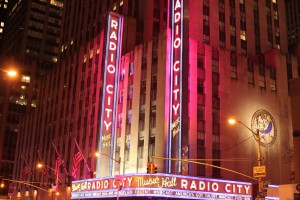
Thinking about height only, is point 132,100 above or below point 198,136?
above

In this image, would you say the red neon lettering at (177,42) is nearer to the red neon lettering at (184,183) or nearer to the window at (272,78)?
the red neon lettering at (184,183)

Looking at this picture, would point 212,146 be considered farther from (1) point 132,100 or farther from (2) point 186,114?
(1) point 132,100

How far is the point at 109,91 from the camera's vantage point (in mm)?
61781

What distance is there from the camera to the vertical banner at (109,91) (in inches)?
2362

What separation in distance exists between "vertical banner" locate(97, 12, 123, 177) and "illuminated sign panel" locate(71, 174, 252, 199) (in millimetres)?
6438

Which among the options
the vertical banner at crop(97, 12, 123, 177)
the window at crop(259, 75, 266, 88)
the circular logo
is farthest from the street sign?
the window at crop(259, 75, 266, 88)

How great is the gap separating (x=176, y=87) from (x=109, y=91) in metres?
13.3

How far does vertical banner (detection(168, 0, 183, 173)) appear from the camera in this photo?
49.9m

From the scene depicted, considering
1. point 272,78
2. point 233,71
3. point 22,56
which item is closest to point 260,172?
point 233,71

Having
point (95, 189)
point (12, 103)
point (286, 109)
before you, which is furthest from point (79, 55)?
point (12, 103)

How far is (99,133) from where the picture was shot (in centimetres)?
6078

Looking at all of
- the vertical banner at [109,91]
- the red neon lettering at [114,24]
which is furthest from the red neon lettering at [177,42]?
the red neon lettering at [114,24]

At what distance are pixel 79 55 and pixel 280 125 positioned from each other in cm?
3808

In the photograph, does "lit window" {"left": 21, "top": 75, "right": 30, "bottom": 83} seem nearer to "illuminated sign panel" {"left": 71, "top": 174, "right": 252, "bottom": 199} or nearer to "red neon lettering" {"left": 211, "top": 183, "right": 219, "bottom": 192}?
"illuminated sign panel" {"left": 71, "top": 174, "right": 252, "bottom": 199}
